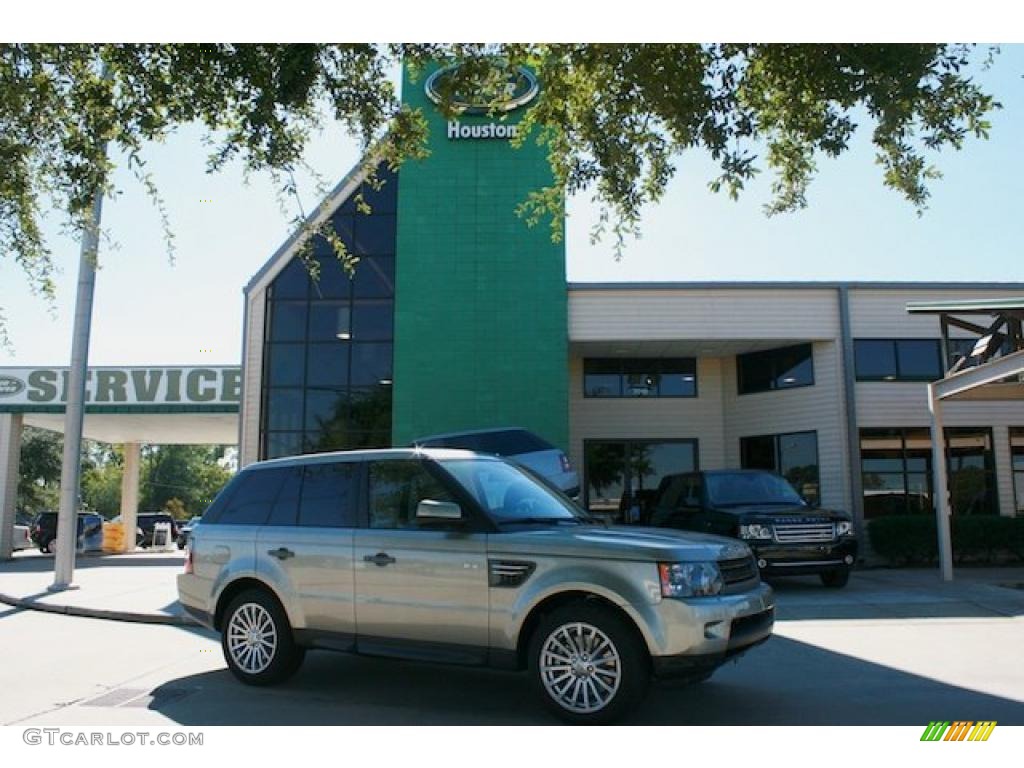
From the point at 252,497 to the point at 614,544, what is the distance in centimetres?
339

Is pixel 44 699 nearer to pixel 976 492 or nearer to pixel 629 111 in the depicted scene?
pixel 629 111

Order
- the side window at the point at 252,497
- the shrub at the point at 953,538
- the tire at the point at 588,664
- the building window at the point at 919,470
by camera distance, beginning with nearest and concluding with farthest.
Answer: the tire at the point at 588,664 → the side window at the point at 252,497 → the shrub at the point at 953,538 → the building window at the point at 919,470

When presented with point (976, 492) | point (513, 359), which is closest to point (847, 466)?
point (976, 492)

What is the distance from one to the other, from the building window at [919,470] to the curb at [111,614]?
1399 centimetres

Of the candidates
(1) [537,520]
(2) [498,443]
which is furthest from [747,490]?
(1) [537,520]

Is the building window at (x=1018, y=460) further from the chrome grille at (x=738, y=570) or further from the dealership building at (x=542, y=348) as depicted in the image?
the chrome grille at (x=738, y=570)

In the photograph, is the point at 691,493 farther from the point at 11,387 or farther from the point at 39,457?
the point at 39,457

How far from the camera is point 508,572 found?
5559mm

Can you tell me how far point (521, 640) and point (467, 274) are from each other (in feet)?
46.2

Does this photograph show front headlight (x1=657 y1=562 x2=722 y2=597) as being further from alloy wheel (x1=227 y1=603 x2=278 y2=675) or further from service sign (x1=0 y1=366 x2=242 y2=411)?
service sign (x1=0 y1=366 x2=242 y2=411)

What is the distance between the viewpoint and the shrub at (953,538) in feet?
54.8

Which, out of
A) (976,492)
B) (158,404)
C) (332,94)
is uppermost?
(332,94)

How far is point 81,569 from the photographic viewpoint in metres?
18.8
